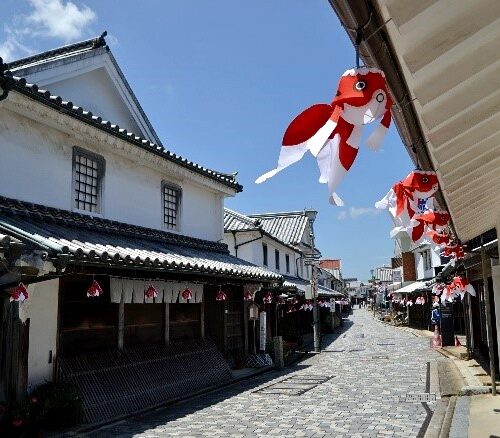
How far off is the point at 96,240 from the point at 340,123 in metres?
10.6

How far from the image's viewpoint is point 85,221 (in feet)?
44.8

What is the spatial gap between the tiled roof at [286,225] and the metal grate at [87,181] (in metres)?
29.6

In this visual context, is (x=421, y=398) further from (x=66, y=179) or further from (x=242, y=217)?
(x=242, y=217)

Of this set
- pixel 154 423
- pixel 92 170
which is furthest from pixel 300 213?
pixel 154 423

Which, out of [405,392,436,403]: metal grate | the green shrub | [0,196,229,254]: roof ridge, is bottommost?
[405,392,436,403]: metal grate

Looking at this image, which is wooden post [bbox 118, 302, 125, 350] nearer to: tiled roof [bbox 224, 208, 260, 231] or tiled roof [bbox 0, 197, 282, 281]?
tiled roof [bbox 0, 197, 282, 281]

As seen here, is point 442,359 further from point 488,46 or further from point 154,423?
point 488,46

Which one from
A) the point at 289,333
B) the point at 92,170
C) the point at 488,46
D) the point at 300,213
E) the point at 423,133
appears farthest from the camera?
the point at 300,213

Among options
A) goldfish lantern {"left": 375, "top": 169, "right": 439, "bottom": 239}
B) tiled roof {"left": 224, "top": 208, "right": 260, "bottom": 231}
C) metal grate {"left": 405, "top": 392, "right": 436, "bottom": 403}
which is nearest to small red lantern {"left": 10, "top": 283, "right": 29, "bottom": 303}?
goldfish lantern {"left": 375, "top": 169, "right": 439, "bottom": 239}

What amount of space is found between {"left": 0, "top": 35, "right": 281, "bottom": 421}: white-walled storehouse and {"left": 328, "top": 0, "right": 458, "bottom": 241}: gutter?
6915 mm

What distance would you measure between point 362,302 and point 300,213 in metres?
106

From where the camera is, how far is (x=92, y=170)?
585 inches

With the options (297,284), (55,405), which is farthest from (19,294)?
(297,284)

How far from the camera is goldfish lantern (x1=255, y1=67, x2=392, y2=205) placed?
118 inches
